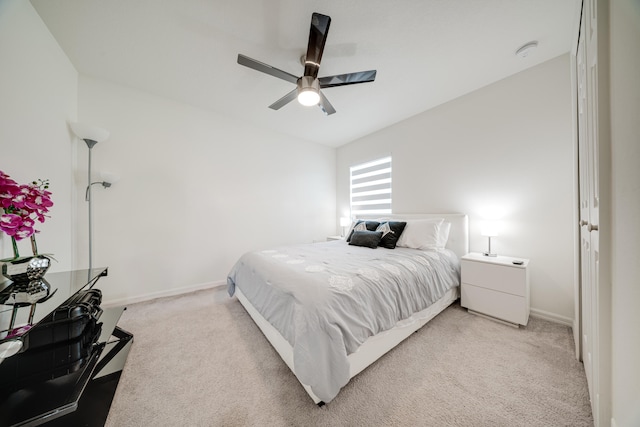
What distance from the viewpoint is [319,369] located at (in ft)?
3.54

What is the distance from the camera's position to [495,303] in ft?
6.57

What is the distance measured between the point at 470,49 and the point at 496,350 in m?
2.74

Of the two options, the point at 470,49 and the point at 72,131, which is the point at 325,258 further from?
the point at 72,131

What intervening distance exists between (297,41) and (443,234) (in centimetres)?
272

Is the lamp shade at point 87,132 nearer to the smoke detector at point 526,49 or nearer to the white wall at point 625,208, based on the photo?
the white wall at point 625,208

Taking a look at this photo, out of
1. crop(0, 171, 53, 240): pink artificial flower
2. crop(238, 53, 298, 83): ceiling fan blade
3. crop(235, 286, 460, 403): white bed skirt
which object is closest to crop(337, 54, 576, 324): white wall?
crop(235, 286, 460, 403): white bed skirt

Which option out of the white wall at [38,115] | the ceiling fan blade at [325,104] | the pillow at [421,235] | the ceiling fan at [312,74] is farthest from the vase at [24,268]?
the pillow at [421,235]

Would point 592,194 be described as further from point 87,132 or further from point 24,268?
point 87,132

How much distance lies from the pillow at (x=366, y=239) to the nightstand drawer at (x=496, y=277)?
98cm

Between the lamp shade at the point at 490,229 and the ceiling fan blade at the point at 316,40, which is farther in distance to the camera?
the lamp shade at the point at 490,229

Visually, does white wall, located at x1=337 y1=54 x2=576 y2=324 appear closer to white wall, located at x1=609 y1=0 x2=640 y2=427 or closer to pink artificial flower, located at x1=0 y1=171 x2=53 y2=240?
white wall, located at x1=609 y1=0 x2=640 y2=427

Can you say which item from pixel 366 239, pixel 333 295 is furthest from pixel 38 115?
pixel 366 239

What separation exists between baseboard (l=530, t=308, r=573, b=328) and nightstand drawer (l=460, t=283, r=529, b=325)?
36 centimetres

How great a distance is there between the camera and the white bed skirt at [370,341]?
1323mm
